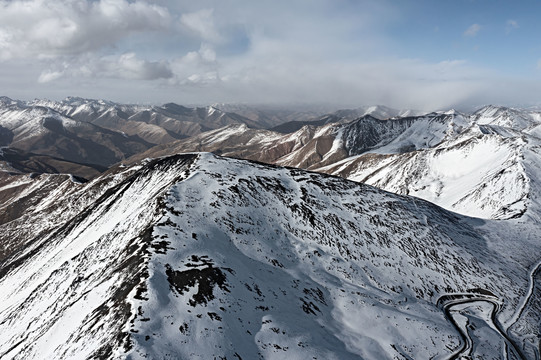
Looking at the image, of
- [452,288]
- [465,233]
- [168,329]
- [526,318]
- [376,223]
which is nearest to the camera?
[168,329]

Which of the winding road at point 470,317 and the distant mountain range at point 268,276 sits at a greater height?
the distant mountain range at point 268,276

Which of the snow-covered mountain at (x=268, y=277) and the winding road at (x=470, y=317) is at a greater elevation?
the snow-covered mountain at (x=268, y=277)

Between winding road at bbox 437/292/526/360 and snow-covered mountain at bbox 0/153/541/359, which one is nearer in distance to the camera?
snow-covered mountain at bbox 0/153/541/359

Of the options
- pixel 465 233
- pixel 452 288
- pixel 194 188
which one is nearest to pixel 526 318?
pixel 452 288

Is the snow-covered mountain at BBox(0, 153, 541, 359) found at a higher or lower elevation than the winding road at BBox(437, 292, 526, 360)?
higher

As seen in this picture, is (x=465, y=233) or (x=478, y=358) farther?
(x=465, y=233)

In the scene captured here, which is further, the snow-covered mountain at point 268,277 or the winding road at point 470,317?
the winding road at point 470,317

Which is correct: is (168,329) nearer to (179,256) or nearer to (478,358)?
(179,256)

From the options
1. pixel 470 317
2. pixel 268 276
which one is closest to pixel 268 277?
pixel 268 276
